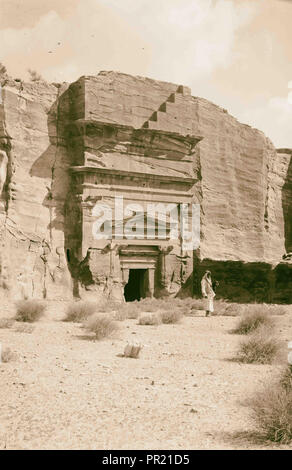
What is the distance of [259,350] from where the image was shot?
8930 millimetres

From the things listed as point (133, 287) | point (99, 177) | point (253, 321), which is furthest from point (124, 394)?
point (133, 287)

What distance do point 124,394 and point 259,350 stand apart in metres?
3.22

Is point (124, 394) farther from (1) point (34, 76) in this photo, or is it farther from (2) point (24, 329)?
(1) point (34, 76)

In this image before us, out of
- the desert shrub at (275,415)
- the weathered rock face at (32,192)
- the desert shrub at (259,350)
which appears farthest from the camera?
the weathered rock face at (32,192)

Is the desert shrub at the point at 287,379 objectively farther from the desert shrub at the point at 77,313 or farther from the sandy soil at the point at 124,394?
the desert shrub at the point at 77,313

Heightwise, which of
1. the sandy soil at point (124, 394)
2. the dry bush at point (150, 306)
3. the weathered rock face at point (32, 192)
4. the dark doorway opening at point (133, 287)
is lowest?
the sandy soil at point (124, 394)

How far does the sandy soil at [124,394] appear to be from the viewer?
504cm

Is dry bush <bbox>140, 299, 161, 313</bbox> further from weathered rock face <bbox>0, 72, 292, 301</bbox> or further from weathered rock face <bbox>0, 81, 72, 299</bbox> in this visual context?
weathered rock face <bbox>0, 81, 72, 299</bbox>

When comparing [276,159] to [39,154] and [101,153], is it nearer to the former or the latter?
[101,153]

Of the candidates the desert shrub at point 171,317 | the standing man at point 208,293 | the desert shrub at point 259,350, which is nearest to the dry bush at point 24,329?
the desert shrub at point 171,317

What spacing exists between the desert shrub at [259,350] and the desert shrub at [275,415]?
3325 millimetres

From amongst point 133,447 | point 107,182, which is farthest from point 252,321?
point 107,182

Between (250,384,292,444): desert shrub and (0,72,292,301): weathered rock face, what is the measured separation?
47.1 feet
